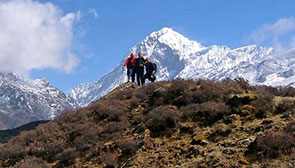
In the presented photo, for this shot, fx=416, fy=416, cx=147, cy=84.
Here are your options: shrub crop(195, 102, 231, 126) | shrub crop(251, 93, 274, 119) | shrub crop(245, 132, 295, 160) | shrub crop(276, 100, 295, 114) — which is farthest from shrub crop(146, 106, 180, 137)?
shrub crop(245, 132, 295, 160)

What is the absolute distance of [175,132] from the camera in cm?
1588

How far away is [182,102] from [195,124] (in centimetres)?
251

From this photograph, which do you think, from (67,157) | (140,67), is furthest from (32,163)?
(140,67)

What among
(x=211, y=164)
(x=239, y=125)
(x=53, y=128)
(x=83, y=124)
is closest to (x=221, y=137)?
(x=239, y=125)

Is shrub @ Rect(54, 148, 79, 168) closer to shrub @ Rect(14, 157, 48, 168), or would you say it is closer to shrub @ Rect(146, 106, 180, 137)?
shrub @ Rect(14, 157, 48, 168)

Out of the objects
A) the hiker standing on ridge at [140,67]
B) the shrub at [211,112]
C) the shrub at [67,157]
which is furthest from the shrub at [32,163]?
the hiker standing on ridge at [140,67]

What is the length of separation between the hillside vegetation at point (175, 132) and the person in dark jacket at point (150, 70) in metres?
5.22

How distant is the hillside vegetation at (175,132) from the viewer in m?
13.0

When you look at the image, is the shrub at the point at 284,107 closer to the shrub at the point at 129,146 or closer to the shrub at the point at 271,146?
the shrub at the point at 271,146

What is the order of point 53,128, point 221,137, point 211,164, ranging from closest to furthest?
point 211,164 → point 221,137 → point 53,128

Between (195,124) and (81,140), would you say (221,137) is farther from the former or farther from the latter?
(81,140)

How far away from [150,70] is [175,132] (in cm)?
1134

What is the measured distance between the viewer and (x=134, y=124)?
58.4ft

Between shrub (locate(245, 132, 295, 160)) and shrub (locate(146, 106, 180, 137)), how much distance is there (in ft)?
13.6
